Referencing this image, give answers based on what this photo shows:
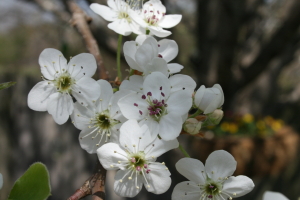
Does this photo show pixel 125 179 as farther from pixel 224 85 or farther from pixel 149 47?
pixel 224 85

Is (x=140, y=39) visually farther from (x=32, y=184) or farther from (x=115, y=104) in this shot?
(x=32, y=184)

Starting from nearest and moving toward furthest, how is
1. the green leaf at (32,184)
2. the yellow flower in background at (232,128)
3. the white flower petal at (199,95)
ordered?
the green leaf at (32,184), the white flower petal at (199,95), the yellow flower in background at (232,128)

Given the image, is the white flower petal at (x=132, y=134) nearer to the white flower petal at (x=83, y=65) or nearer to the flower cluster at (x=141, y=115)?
the flower cluster at (x=141, y=115)

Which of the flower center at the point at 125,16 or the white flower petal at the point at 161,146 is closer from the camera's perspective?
the white flower petal at the point at 161,146

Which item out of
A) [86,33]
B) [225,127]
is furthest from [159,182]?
[225,127]

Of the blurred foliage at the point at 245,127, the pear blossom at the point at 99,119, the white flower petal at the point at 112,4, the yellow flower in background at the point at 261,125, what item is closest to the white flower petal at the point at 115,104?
the pear blossom at the point at 99,119

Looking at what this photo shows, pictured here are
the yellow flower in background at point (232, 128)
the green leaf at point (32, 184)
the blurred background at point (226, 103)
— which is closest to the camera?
the green leaf at point (32, 184)
